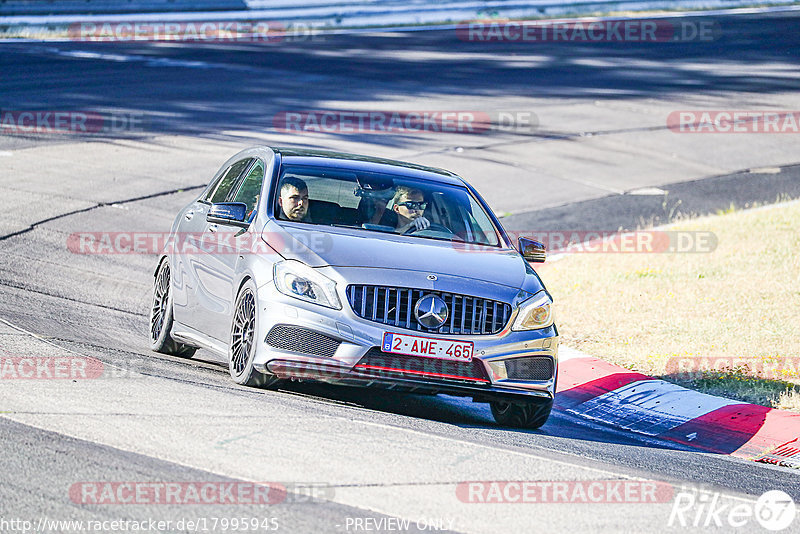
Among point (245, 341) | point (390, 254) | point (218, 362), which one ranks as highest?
point (390, 254)

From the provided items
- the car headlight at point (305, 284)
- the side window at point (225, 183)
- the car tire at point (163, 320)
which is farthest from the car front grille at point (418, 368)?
the side window at point (225, 183)

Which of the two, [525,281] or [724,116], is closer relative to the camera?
[525,281]

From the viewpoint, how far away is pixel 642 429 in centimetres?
907

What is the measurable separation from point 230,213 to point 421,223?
4.54 feet

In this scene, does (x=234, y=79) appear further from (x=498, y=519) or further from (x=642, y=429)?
(x=498, y=519)

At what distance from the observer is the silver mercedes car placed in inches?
296

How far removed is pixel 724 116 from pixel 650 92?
297 cm

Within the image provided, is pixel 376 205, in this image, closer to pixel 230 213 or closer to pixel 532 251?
pixel 230 213

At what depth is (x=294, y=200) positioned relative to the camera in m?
8.66

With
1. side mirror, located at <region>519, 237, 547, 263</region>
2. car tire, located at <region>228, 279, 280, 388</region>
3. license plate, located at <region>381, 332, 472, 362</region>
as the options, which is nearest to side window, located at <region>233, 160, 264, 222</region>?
car tire, located at <region>228, 279, 280, 388</region>

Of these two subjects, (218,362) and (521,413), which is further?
(218,362)

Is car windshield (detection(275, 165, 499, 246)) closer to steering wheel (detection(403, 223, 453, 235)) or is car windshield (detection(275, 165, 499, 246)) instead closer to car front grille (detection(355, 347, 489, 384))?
steering wheel (detection(403, 223, 453, 235))

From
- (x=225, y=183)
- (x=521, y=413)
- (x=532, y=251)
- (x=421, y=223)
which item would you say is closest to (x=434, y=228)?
(x=421, y=223)

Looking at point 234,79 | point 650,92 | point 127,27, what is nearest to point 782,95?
point 650,92
